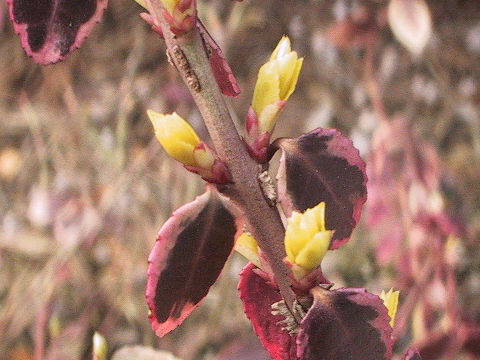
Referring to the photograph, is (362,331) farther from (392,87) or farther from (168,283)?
(392,87)

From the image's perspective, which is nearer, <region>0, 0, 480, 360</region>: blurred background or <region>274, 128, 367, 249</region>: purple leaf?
<region>274, 128, 367, 249</region>: purple leaf

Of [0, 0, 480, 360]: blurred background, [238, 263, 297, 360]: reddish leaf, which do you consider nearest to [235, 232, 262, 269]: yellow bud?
[238, 263, 297, 360]: reddish leaf

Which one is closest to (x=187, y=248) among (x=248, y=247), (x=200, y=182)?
(x=248, y=247)

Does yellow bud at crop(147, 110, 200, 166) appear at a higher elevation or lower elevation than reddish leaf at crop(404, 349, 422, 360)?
higher

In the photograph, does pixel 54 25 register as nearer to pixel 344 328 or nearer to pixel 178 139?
pixel 178 139

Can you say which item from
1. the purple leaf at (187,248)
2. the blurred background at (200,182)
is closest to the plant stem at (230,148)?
the purple leaf at (187,248)

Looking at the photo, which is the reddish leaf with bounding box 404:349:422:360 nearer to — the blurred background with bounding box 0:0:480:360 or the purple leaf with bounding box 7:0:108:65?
the purple leaf with bounding box 7:0:108:65

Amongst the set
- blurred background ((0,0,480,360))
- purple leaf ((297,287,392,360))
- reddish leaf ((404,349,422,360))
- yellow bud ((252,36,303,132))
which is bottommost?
blurred background ((0,0,480,360))
